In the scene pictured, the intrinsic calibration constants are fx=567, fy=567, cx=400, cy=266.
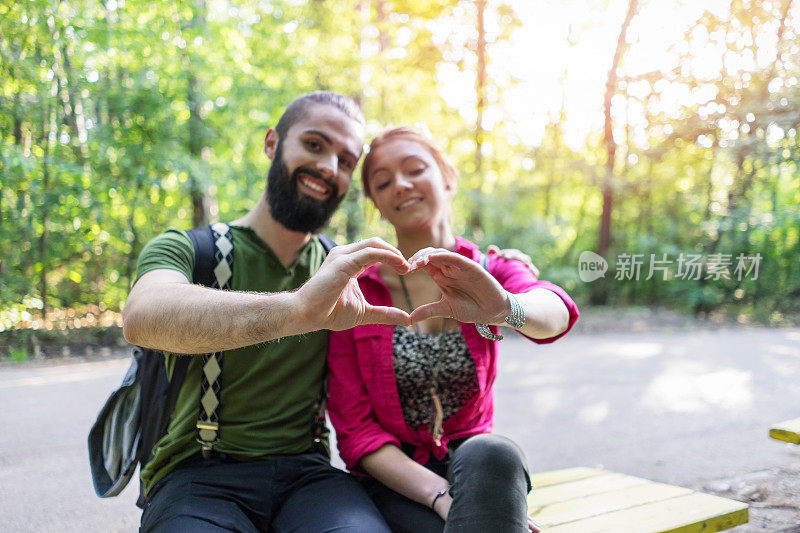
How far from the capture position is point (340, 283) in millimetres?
1469

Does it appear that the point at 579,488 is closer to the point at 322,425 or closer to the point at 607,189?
the point at 322,425

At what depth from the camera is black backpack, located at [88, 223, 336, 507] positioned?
197 centimetres

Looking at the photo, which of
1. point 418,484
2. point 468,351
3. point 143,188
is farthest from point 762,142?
point 143,188

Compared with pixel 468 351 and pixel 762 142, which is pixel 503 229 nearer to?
pixel 762 142

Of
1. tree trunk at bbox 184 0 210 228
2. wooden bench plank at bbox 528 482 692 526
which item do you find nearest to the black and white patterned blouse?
wooden bench plank at bbox 528 482 692 526

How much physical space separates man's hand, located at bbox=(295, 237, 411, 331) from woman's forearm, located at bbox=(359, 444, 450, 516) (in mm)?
620

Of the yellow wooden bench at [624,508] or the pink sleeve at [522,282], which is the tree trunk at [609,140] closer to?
the pink sleeve at [522,282]

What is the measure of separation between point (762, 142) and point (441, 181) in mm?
2515

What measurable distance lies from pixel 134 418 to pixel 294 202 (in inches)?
38.7

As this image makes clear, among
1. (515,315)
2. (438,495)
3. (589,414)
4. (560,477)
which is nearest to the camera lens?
(515,315)

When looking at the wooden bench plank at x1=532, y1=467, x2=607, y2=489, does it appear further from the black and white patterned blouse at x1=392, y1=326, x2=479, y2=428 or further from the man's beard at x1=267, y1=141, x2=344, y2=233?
the man's beard at x1=267, y1=141, x2=344, y2=233

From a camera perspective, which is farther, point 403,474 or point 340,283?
point 403,474

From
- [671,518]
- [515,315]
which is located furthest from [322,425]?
[671,518]

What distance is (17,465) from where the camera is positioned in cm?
374
